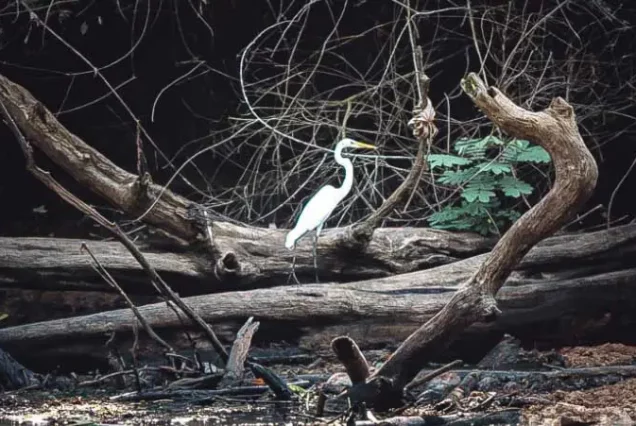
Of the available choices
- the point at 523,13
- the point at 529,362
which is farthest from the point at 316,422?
the point at 523,13

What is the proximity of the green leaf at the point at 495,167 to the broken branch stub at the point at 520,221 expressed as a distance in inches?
109

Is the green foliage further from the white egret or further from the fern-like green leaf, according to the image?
the white egret

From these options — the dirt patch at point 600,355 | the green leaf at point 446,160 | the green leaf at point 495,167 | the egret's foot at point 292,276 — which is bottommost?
the dirt patch at point 600,355

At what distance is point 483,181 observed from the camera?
6746 millimetres

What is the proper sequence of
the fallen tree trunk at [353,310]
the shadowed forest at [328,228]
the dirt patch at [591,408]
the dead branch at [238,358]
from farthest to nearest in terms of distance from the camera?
the fallen tree trunk at [353,310], the dead branch at [238,358], the shadowed forest at [328,228], the dirt patch at [591,408]

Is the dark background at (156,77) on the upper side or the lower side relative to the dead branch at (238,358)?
upper

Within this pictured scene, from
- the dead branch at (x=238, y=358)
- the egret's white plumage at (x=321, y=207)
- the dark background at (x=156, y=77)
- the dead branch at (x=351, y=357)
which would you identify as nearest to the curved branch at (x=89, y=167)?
the egret's white plumage at (x=321, y=207)

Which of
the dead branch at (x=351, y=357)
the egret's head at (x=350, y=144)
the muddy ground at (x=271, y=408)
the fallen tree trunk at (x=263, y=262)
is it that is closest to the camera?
the dead branch at (x=351, y=357)

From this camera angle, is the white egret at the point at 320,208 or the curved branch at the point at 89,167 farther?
the white egret at the point at 320,208

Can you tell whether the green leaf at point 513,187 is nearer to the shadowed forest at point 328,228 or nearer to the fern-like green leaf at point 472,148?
the shadowed forest at point 328,228

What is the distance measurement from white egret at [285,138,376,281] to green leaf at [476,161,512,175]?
790 mm

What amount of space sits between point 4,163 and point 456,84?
155 inches

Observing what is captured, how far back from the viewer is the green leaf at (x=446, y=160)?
667 cm

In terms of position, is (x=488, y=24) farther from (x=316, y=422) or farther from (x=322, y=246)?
(x=316, y=422)
